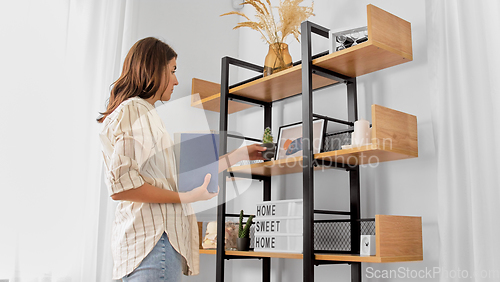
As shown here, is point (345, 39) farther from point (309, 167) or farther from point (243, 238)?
point (243, 238)

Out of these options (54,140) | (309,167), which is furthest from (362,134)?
(54,140)

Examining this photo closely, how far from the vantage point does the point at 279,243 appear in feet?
5.74

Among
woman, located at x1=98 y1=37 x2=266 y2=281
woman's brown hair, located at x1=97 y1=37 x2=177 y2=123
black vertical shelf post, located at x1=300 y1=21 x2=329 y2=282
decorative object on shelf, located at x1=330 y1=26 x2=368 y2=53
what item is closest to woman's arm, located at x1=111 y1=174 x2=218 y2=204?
woman, located at x1=98 y1=37 x2=266 y2=281

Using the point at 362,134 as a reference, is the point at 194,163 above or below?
below

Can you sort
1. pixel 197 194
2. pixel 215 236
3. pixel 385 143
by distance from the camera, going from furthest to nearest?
pixel 215 236 → pixel 385 143 → pixel 197 194

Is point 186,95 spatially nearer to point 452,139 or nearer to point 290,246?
point 290,246

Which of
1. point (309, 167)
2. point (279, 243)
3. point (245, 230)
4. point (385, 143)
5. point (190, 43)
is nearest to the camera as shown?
point (385, 143)

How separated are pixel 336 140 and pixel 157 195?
991 millimetres

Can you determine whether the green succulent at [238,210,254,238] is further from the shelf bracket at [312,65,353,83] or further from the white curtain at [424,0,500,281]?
the white curtain at [424,0,500,281]

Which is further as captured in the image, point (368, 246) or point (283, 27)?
point (283, 27)

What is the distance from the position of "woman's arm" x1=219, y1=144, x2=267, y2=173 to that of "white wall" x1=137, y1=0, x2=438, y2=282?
349 millimetres

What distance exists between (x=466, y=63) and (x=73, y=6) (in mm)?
1645

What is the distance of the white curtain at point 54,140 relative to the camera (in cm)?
171

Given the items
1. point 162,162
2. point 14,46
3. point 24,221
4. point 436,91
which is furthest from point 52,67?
point 436,91
